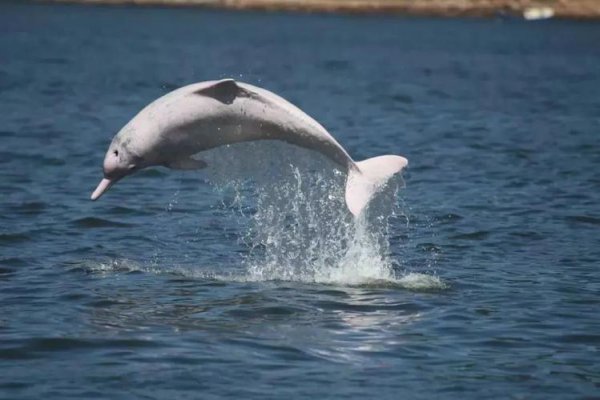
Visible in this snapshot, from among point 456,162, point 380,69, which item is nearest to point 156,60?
point 380,69

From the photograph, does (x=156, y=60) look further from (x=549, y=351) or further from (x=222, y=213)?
(x=549, y=351)

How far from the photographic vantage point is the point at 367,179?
1580cm

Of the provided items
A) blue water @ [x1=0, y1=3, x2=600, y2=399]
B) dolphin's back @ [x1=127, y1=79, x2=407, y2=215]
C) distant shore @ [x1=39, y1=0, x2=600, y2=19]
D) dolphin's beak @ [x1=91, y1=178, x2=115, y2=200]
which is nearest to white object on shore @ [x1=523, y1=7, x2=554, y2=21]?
distant shore @ [x1=39, y1=0, x2=600, y2=19]

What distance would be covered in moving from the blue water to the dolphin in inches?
43.0

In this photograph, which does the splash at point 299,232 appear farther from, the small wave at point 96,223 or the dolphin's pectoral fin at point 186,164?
the small wave at point 96,223

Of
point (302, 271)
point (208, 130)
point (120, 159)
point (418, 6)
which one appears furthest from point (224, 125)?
point (418, 6)

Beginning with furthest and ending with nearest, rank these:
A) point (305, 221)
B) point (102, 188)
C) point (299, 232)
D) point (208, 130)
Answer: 1. point (305, 221)
2. point (299, 232)
3. point (208, 130)
4. point (102, 188)

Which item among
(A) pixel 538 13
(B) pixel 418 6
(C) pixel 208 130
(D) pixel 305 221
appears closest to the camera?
(C) pixel 208 130

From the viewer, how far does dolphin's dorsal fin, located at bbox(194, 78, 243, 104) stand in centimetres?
1520

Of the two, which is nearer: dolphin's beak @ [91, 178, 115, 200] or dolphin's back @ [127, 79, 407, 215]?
dolphin's back @ [127, 79, 407, 215]

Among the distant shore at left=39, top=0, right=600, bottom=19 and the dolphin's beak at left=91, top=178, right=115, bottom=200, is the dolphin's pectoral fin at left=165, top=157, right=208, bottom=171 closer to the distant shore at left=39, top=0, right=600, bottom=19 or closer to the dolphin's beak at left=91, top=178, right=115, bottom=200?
the dolphin's beak at left=91, top=178, right=115, bottom=200

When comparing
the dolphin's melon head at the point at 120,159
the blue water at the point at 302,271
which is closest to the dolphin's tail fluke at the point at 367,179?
the blue water at the point at 302,271

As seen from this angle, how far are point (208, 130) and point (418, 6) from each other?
145738mm

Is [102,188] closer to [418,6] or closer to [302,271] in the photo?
[302,271]
